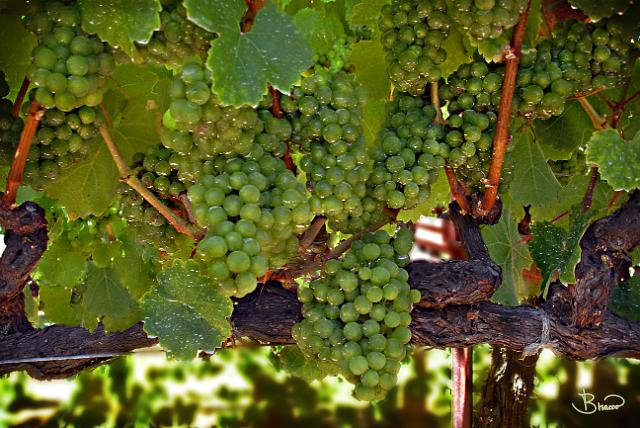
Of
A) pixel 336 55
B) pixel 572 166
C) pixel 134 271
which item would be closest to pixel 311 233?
pixel 134 271

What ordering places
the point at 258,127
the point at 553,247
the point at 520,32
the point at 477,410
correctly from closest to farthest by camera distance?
the point at 258,127 < the point at 520,32 < the point at 553,247 < the point at 477,410

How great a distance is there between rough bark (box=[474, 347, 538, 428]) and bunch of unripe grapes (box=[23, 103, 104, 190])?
1.72 meters

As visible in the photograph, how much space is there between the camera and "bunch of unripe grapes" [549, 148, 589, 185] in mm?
2334

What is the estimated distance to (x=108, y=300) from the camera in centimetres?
218

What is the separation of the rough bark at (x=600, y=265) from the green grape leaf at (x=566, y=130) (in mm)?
321

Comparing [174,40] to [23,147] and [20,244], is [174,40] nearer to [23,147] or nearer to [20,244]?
[23,147]

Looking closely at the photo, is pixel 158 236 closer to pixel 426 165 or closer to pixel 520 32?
pixel 426 165

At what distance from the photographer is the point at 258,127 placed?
1.41 m

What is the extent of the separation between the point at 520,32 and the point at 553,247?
1.83 feet

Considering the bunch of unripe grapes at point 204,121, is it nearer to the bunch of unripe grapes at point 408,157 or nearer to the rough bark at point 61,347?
the bunch of unripe grapes at point 408,157

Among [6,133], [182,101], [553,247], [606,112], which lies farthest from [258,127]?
[606,112]

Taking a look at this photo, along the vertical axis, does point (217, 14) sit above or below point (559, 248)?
above

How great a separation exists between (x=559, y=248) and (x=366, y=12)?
749 millimetres

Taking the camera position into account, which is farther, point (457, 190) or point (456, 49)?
point (457, 190)
